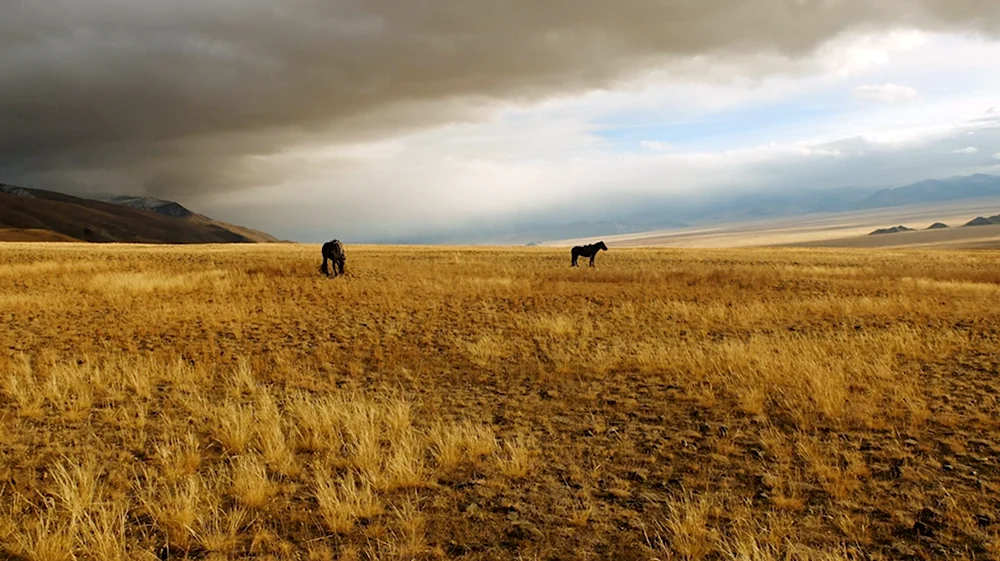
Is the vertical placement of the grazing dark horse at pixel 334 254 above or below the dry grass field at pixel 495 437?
above

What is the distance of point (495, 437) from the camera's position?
6.90 meters

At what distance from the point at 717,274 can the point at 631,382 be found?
66.4ft

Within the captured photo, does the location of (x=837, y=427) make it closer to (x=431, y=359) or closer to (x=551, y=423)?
(x=551, y=423)

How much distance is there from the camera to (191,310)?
15.4 m

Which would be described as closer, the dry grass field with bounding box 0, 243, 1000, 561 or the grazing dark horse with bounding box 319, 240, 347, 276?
the dry grass field with bounding box 0, 243, 1000, 561

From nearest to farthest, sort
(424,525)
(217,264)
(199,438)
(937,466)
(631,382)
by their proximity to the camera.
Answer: (424,525)
(937,466)
(199,438)
(631,382)
(217,264)

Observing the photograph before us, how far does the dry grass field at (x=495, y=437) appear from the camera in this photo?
4598 millimetres

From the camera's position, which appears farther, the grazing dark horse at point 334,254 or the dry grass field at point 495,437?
the grazing dark horse at point 334,254

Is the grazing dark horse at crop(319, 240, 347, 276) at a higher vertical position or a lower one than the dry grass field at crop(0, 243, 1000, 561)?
higher

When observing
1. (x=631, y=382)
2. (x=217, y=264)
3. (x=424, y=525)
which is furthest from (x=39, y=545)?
(x=217, y=264)

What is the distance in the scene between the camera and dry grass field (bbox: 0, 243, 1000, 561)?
4.60 meters

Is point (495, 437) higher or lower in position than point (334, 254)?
lower

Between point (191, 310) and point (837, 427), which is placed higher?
point (191, 310)

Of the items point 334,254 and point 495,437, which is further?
point 334,254
